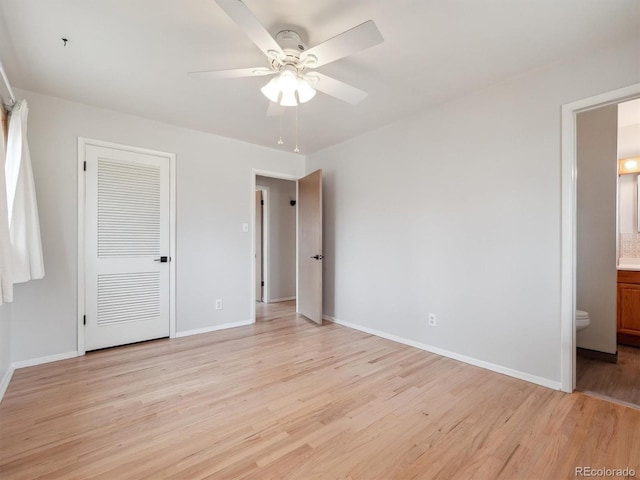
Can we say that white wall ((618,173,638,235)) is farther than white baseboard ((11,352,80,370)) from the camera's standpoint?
Yes

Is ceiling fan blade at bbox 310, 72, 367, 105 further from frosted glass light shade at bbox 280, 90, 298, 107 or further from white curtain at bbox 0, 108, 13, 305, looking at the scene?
white curtain at bbox 0, 108, 13, 305

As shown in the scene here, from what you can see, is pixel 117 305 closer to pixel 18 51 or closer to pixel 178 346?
pixel 178 346

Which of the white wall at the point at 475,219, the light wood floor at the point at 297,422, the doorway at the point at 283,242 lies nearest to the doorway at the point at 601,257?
the white wall at the point at 475,219

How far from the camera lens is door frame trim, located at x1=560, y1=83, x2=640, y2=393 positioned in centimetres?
213

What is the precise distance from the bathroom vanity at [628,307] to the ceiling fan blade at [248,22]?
4040 millimetres

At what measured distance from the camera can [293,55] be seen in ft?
5.96

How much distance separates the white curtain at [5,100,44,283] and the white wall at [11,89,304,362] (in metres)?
0.50

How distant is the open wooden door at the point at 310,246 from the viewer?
153 inches

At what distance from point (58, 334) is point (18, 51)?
230 centimetres

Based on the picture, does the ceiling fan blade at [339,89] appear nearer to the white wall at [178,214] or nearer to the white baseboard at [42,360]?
the white wall at [178,214]

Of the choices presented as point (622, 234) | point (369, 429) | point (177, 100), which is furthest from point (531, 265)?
point (177, 100)

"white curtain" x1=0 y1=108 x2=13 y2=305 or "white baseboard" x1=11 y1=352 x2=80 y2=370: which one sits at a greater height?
"white curtain" x1=0 y1=108 x2=13 y2=305

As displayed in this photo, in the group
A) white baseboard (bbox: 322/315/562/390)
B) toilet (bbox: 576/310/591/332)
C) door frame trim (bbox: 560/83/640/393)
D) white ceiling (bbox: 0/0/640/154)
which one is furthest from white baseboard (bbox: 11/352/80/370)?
toilet (bbox: 576/310/591/332)

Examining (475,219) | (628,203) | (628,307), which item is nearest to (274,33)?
(475,219)
